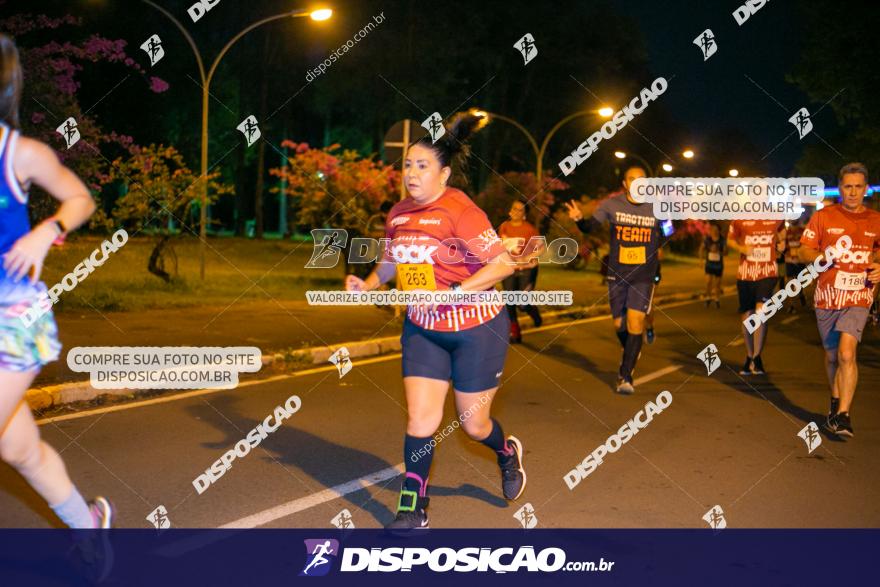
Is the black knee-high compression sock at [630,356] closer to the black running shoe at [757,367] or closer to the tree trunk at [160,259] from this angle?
the black running shoe at [757,367]

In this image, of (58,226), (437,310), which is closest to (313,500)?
(437,310)

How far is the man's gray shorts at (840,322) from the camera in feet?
24.7

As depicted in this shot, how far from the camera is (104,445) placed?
22.1 ft

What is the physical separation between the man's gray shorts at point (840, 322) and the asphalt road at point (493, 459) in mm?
775

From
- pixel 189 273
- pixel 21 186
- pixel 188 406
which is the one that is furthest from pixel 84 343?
pixel 189 273

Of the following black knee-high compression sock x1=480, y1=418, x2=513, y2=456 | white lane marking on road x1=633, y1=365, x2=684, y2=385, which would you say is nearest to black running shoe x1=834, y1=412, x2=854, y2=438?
white lane marking on road x1=633, y1=365, x2=684, y2=385

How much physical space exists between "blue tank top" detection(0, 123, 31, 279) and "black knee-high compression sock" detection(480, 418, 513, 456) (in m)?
2.66

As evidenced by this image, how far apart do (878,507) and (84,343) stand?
8210mm

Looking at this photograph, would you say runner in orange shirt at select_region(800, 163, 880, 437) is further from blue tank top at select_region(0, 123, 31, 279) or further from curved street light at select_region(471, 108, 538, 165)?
blue tank top at select_region(0, 123, 31, 279)

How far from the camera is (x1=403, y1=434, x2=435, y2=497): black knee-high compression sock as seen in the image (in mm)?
4891

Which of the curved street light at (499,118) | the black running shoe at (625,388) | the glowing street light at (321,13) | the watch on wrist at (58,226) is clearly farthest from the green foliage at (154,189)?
the watch on wrist at (58,226)

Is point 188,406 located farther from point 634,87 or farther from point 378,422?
point 634,87

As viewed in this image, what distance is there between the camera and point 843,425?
761 centimetres

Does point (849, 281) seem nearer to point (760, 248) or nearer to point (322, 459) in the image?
point (760, 248)
